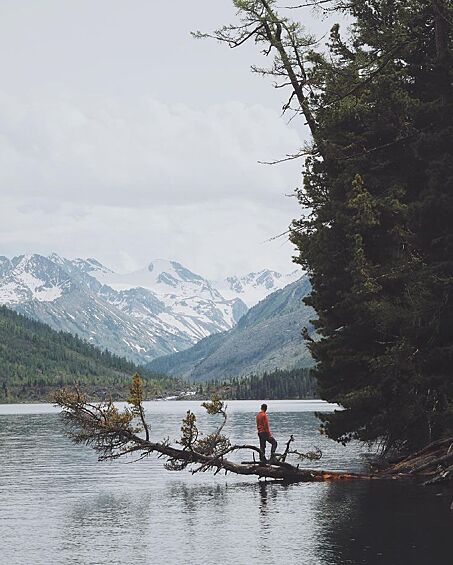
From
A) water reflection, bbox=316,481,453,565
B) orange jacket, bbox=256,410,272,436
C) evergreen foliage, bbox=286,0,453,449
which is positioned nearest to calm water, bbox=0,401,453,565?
water reflection, bbox=316,481,453,565

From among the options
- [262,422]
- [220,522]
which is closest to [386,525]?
[220,522]

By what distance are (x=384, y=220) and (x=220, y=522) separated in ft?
56.9

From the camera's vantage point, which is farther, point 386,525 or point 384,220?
point 384,220

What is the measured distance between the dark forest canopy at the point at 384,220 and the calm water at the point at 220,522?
4348mm

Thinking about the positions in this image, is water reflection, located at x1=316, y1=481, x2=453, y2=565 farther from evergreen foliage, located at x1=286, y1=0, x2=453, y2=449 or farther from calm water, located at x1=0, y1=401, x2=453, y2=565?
evergreen foliage, located at x1=286, y1=0, x2=453, y2=449

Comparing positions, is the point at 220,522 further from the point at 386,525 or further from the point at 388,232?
the point at 388,232

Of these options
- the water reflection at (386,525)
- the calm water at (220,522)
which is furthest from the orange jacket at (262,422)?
the water reflection at (386,525)

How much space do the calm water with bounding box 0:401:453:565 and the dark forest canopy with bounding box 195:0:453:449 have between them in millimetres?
4348

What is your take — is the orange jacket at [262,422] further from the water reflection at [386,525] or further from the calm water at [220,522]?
the water reflection at [386,525]

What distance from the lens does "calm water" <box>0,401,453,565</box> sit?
79.2 feet

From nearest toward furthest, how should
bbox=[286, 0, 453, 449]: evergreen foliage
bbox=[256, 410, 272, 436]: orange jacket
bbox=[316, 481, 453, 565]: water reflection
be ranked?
bbox=[316, 481, 453, 565]: water reflection → bbox=[286, 0, 453, 449]: evergreen foliage → bbox=[256, 410, 272, 436]: orange jacket

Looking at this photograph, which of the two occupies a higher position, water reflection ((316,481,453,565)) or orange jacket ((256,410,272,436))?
orange jacket ((256,410,272,436))

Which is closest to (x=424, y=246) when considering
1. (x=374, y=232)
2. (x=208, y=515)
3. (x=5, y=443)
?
(x=374, y=232)

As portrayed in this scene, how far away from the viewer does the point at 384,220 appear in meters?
40.9
